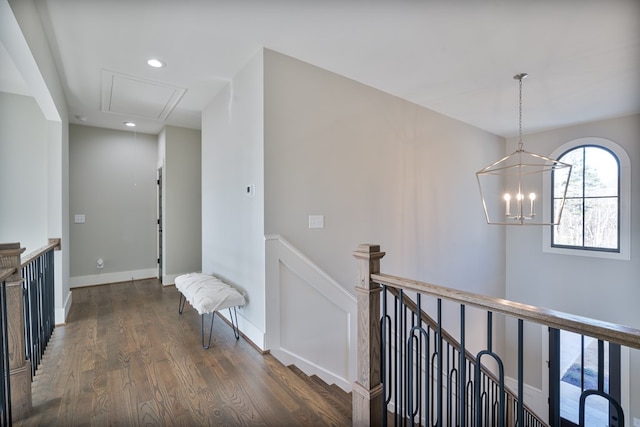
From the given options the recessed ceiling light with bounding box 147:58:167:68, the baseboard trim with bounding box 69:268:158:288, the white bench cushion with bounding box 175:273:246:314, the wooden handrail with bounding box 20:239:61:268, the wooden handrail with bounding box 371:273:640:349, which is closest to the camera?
the wooden handrail with bounding box 371:273:640:349

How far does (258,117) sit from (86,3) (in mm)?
1364

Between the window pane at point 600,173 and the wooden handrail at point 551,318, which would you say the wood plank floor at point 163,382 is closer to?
the wooden handrail at point 551,318

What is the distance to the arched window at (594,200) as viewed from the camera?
455 cm

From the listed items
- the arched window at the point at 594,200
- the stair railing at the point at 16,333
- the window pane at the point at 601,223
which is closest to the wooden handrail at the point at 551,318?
the stair railing at the point at 16,333

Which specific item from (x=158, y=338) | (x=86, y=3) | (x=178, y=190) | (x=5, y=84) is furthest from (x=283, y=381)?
(x=5, y=84)

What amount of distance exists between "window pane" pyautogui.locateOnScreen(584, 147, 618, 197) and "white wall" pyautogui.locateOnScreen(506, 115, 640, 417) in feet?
0.72

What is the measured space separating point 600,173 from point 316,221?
484cm

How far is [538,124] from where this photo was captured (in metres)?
4.95

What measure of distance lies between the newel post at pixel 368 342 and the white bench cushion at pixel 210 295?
5.03ft

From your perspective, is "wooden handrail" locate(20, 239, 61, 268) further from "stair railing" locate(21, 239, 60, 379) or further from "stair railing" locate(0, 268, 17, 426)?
"stair railing" locate(0, 268, 17, 426)

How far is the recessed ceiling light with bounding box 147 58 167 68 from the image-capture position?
2.82 m

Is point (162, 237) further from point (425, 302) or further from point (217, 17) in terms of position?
point (425, 302)

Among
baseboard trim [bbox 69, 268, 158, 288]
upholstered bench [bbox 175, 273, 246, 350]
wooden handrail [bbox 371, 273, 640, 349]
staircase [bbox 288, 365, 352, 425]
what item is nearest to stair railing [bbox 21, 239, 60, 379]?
upholstered bench [bbox 175, 273, 246, 350]

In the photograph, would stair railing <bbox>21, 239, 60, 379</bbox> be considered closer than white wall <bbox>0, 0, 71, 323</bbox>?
No
